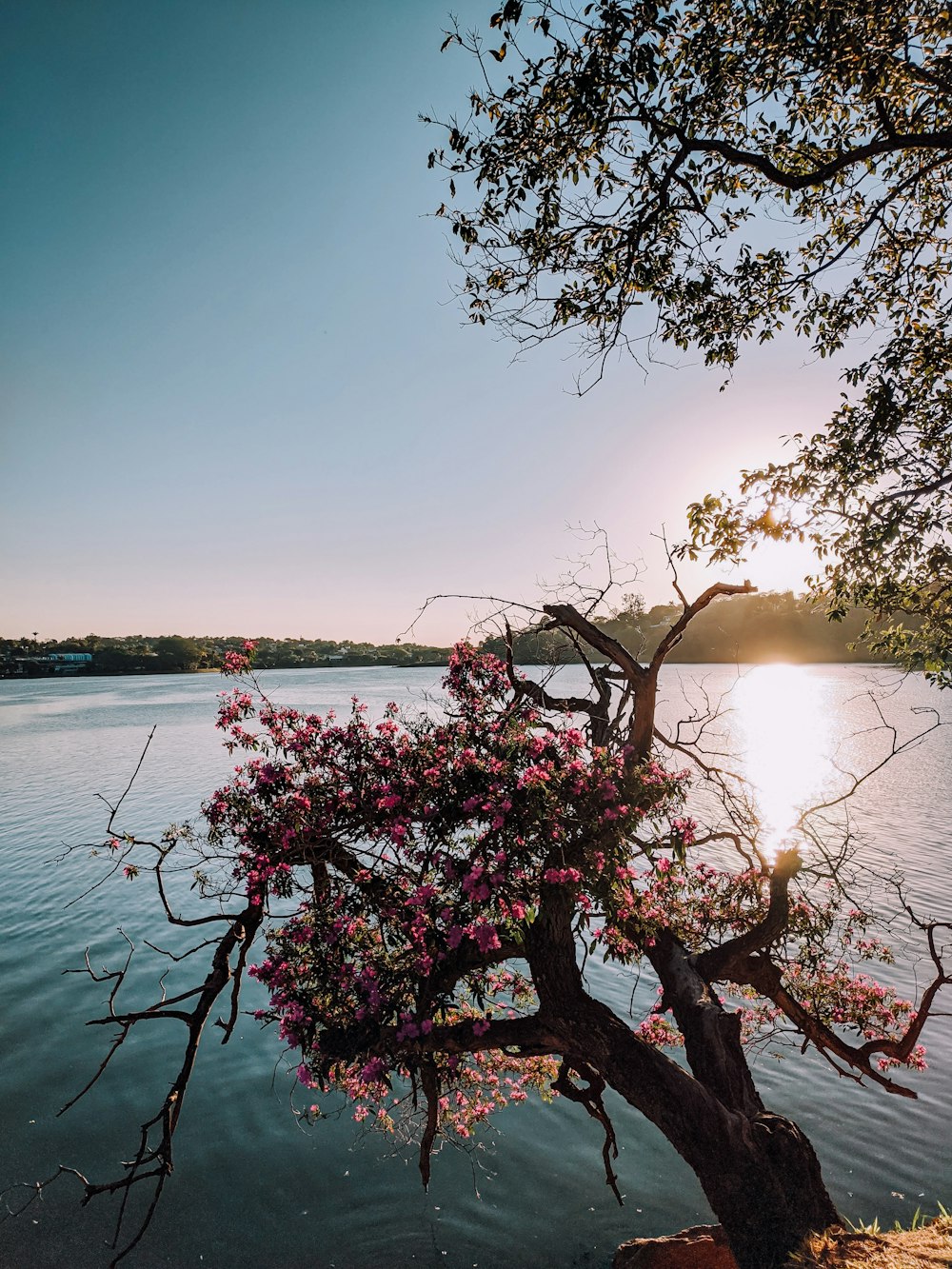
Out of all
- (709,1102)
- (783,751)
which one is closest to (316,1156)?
(709,1102)

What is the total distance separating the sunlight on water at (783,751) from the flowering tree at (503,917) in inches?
71.3

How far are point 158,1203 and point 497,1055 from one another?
172 inches

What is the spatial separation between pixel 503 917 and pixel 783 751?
3449cm

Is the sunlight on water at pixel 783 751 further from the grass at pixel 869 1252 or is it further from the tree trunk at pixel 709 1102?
the grass at pixel 869 1252

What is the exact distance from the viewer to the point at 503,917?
17.5 ft

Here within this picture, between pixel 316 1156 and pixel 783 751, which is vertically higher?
pixel 783 751

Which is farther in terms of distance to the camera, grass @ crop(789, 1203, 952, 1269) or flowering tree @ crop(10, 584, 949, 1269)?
flowering tree @ crop(10, 584, 949, 1269)

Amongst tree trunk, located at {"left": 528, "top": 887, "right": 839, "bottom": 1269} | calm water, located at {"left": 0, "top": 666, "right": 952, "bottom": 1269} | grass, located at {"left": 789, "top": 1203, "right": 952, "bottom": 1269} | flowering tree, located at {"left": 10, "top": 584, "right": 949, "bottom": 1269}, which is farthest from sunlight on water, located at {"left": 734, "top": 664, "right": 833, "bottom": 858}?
grass, located at {"left": 789, "top": 1203, "right": 952, "bottom": 1269}

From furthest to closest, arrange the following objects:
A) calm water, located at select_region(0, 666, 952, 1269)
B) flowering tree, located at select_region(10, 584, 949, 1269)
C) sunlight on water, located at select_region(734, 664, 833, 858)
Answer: sunlight on water, located at select_region(734, 664, 833, 858)
calm water, located at select_region(0, 666, 952, 1269)
flowering tree, located at select_region(10, 584, 949, 1269)

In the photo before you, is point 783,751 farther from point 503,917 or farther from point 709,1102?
point 503,917

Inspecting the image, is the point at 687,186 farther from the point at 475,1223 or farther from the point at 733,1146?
the point at 475,1223

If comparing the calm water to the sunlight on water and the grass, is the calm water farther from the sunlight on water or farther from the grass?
the grass

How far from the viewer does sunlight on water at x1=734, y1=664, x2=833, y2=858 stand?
12719mm

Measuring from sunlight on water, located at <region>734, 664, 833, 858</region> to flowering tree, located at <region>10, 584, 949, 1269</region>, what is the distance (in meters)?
1.81
